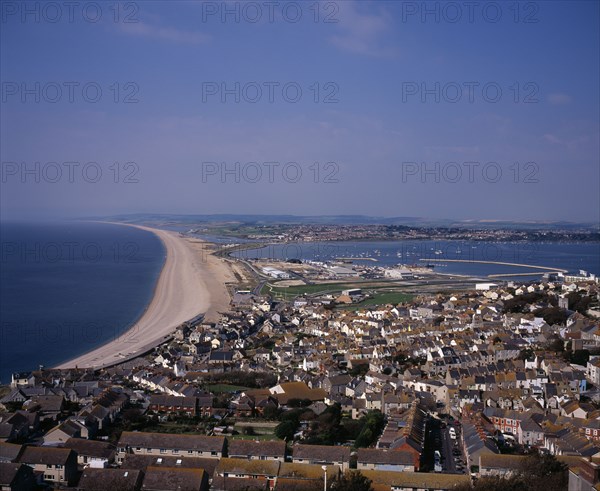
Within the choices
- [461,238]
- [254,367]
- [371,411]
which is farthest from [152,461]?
[461,238]

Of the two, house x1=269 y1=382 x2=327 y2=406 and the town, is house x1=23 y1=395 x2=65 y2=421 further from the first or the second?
house x1=269 y1=382 x2=327 y2=406

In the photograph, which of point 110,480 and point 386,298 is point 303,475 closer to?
point 110,480

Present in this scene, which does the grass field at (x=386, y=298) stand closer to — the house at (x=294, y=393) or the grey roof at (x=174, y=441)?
the house at (x=294, y=393)

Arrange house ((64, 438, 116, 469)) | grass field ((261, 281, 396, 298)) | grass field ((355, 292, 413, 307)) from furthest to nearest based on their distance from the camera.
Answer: grass field ((261, 281, 396, 298))
grass field ((355, 292, 413, 307))
house ((64, 438, 116, 469))

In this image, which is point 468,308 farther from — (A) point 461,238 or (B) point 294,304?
(A) point 461,238

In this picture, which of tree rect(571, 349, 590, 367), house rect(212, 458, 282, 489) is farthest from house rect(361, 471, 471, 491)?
tree rect(571, 349, 590, 367)

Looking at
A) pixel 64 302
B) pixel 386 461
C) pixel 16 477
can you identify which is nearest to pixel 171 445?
pixel 16 477

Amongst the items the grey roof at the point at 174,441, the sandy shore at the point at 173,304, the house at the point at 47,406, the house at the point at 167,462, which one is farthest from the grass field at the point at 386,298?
the house at the point at 167,462
